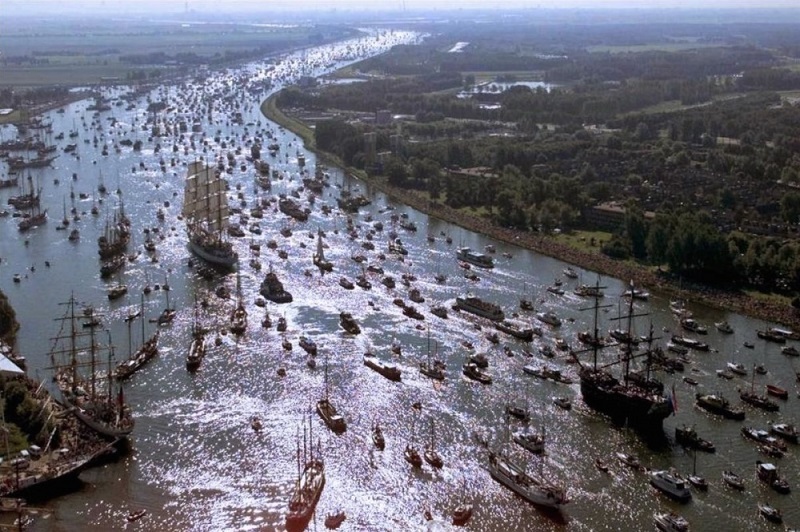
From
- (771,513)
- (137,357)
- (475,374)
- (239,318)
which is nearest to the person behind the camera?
(771,513)

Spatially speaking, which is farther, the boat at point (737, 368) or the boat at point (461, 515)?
the boat at point (737, 368)

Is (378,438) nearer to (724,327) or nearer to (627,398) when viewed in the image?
(627,398)

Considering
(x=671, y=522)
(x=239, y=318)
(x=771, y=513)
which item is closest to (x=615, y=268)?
Result: (x=239, y=318)

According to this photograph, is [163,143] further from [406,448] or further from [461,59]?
[461,59]

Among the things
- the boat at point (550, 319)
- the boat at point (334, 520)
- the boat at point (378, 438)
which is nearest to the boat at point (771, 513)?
the boat at point (378, 438)

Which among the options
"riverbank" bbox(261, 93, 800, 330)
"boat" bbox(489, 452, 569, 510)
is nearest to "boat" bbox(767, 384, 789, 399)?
"riverbank" bbox(261, 93, 800, 330)

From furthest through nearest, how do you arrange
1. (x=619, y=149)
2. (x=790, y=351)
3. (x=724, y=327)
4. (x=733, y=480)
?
(x=619, y=149) < (x=724, y=327) < (x=790, y=351) < (x=733, y=480)

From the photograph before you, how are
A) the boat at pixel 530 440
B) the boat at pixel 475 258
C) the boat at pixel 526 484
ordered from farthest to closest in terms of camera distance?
the boat at pixel 475 258 < the boat at pixel 530 440 < the boat at pixel 526 484

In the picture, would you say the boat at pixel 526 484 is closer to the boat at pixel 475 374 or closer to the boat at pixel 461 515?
the boat at pixel 461 515
